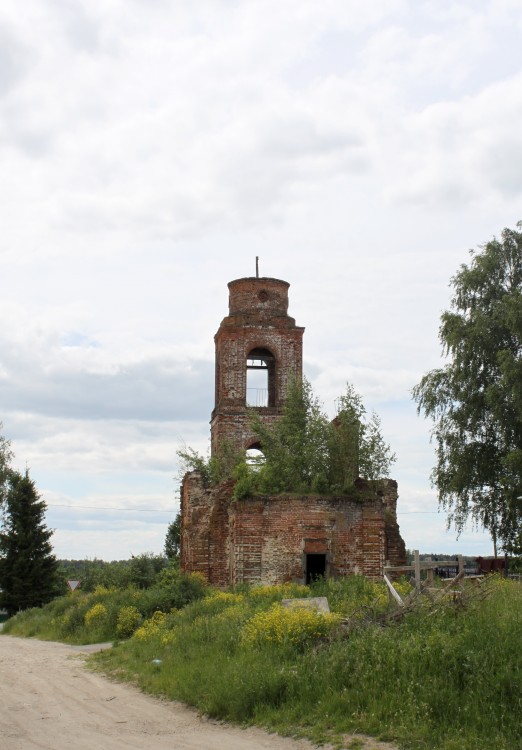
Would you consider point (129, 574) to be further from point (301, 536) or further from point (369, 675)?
point (369, 675)

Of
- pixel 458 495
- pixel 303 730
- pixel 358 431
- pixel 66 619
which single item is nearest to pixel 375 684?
pixel 303 730

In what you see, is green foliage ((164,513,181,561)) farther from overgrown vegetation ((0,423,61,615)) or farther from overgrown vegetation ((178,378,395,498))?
overgrown vegetation ((178,378,395,498))

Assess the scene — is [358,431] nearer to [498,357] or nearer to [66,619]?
[498,357]

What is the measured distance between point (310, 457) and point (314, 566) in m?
2.77

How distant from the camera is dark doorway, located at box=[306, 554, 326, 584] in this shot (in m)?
20.1

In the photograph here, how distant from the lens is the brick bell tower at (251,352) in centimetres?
2733

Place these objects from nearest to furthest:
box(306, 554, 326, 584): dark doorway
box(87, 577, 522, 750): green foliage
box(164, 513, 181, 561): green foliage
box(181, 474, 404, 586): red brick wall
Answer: box(87, 577, 522, 750): green foliage, box(181, 474, 404, 586): red brick wall, box(306, 554, 326, 584): dark doorway, box(164, 513, 181, 561): green foliage

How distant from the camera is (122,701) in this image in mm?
11156

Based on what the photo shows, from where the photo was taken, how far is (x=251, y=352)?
94.2ft

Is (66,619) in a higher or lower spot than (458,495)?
lower

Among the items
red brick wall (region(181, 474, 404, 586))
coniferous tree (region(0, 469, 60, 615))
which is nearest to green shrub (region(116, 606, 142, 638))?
red brick wall (region(181, 474, 404, 586))

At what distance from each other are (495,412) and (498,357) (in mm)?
1558

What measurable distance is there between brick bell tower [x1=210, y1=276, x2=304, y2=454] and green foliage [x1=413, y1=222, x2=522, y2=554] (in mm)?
4798

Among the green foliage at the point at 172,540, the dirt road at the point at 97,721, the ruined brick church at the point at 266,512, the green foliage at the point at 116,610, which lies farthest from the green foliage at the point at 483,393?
the green foliage at the point at 172,540
